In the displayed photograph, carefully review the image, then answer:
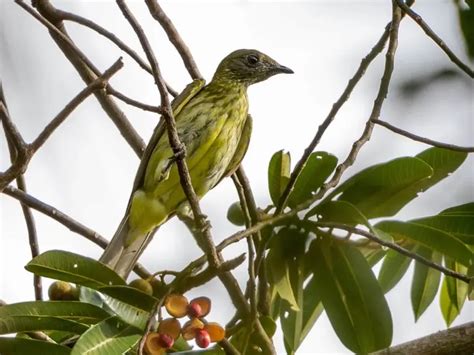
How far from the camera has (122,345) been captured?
247cm

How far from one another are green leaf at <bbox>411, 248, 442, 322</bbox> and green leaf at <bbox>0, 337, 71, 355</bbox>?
141cm

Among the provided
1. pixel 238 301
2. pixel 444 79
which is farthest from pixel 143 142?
pixel 444 79

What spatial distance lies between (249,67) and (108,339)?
3089 millimetres

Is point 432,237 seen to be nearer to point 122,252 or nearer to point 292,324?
point 292,324

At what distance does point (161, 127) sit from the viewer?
4.18 m

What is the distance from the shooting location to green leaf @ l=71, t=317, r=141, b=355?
2.35m

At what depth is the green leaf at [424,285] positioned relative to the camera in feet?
10.7

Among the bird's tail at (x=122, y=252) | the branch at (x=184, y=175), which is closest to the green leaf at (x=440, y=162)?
the branch at (x=184, y=175)

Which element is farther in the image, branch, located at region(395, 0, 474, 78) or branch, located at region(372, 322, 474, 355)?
branch, located at region(372, 322, 474, 355)

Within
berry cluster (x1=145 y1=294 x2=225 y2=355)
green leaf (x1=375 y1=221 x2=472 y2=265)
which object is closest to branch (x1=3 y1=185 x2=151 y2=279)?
berry cluster (x1=145 y1=294 x2=225 y2=355)

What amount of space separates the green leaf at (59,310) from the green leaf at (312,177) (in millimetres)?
911

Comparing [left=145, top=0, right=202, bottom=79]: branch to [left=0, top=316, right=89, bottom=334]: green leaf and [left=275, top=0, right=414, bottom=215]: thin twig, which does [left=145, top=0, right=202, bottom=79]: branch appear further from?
[left=0, top=316, right=89, bottom=334]: green leaf

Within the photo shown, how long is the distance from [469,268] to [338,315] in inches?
19.1

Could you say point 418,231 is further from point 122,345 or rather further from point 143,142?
point 143,142
